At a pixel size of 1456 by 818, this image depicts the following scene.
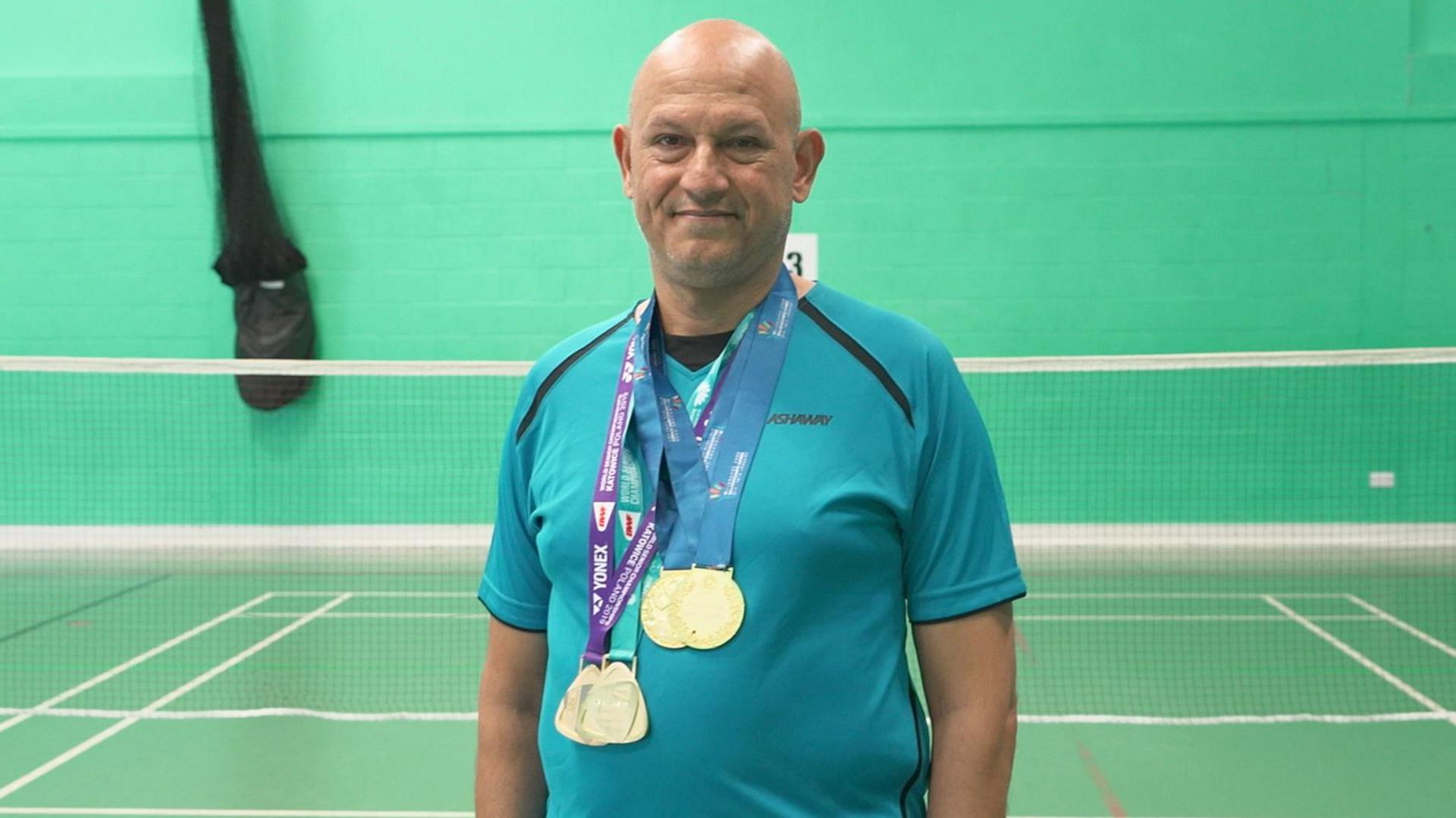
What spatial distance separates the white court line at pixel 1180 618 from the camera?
762 centimetres

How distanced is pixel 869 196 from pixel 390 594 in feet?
14.9

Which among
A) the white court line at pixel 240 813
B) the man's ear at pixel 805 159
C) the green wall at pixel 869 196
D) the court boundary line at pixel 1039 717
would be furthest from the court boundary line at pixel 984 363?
the man's ear at pixel 805 159

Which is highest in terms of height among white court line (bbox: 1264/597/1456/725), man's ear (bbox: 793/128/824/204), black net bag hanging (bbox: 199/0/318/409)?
black net bag hanging (bbox: 199/0/318/409)

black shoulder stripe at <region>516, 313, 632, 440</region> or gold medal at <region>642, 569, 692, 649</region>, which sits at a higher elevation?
black shoulder stripe at <region>516, 313, 632, 440</region>

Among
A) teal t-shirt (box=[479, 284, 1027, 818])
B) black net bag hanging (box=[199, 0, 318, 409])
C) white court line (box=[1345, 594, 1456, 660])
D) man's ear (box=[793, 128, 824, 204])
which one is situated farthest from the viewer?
black net bag hanging (box=[199, 0, 318, 409])

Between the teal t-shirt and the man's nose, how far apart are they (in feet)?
0.66

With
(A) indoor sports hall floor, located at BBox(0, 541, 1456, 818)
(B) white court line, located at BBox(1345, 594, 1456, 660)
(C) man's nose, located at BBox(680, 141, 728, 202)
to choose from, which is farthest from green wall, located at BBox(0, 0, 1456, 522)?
(C) man's nose, located at BBox(680, 141, 728, 202)

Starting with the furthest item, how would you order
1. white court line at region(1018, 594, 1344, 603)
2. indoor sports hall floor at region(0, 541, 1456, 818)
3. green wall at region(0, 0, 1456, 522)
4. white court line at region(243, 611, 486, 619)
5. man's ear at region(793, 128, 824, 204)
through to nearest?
1. green wall at region(0, 0, 1456, 522)
2. white court line at region(1018, 594, 1344, 603)
3. white court line at region(243, 611, 486, 619)
4. indoor sports hall floor at region(0, 541, 1456, 818)
5. man's ear at region(793, 128, 824, 204)

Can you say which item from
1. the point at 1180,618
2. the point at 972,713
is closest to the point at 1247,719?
the point at 1180,618

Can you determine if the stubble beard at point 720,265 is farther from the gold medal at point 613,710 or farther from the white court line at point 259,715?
the white court line at point 259,715

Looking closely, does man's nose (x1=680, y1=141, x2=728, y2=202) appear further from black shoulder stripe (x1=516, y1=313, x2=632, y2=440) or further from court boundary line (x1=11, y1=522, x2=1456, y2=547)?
court boundary line (x1=11, y1=522, x2=1456, y2=547)

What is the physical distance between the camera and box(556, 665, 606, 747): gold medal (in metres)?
1.40

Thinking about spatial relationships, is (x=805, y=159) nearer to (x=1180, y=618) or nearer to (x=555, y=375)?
(x=555, y=375)

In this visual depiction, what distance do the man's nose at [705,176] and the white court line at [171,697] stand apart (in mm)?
4685
